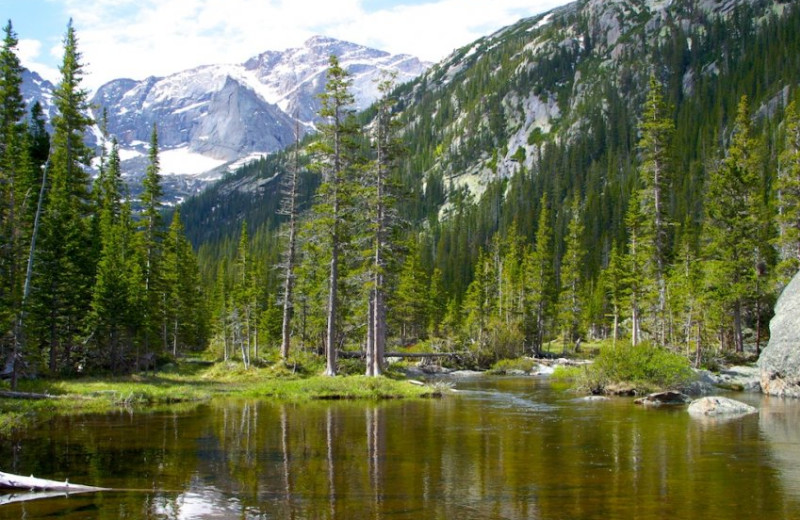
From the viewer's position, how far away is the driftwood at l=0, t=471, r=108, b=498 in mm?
11641

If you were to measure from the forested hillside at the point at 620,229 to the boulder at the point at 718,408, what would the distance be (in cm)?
871

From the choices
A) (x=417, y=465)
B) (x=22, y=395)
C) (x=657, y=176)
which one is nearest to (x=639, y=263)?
(x=657, y=176)

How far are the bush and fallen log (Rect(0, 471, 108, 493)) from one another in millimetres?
25696

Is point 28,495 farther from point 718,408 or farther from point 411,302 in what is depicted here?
point 411,302

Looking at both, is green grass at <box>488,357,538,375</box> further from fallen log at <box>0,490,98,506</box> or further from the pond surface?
fallen log at <box>0,490,98,506</box>

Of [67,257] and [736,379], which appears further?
[736,379]

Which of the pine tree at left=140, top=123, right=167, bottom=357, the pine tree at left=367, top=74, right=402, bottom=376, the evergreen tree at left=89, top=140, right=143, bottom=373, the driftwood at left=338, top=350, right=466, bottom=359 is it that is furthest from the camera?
the driftwood at left=338, top=350, right=466, bottom=359

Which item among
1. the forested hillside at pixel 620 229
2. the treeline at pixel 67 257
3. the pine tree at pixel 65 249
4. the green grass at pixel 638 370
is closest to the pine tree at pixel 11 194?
the treeline at pixel 67 257

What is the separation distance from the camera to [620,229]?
386 feet

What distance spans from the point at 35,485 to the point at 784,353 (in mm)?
32165

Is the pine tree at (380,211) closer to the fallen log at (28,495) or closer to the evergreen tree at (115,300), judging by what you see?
the evergreen tree at (115,300)

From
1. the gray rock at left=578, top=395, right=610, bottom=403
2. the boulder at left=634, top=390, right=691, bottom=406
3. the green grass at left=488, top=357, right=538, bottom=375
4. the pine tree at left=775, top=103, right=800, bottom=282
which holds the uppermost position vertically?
the pine tree at left=775, top=103, right=800, bottom=282

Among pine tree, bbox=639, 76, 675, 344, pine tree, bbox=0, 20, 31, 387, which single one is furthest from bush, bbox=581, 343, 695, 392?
pine tree, bbox=0, 20, 31, 387

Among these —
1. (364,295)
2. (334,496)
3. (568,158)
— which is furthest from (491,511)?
(568,158)
